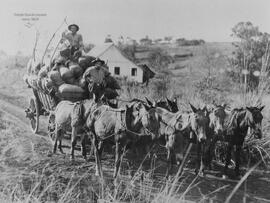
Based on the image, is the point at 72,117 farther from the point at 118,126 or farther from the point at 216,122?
the point at 216,122

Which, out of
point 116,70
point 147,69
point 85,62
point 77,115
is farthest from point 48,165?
Result: point 147,69

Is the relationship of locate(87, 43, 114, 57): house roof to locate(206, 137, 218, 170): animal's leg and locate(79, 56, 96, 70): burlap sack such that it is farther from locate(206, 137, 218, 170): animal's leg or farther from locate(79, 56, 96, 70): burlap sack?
locate(206, 137, 218, 170): animal's leg

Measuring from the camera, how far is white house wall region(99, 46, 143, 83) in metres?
8.02

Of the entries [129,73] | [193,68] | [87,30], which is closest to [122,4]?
[87,30]

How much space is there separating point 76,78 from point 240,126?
2696mm

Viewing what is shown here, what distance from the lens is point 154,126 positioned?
5531mm

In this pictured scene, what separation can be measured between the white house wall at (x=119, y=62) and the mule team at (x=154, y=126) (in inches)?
62.9

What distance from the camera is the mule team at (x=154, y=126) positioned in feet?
18.2

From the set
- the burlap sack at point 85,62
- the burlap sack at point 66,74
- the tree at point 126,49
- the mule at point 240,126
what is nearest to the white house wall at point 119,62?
the tree at point 126,49

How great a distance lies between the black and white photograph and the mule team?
2cm

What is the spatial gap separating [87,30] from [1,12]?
1.27 metres

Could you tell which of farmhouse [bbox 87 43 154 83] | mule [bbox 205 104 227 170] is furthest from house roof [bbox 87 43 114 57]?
mule [bbox 205 104 227 170]

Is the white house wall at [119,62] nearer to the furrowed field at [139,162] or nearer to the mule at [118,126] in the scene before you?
the furrowed field at [139,162]

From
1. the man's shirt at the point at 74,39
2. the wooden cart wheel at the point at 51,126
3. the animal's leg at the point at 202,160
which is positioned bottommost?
the animal's leg at the point at 202,160
